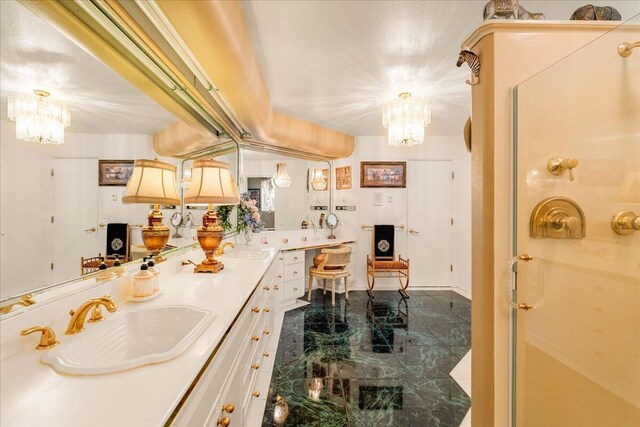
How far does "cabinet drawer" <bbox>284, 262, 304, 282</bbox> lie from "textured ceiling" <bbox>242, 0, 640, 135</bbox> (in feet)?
6.73

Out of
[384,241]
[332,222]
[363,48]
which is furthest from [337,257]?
[363,48]

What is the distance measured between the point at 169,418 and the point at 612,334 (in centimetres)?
177

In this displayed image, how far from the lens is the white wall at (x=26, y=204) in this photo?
Answer: 2.58 feet

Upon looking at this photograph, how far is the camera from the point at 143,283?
47.1 inches

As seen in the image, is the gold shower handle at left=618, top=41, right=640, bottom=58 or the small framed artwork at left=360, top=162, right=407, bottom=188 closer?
the gold shower handle at left=618, top=41, right=640, bottom=58

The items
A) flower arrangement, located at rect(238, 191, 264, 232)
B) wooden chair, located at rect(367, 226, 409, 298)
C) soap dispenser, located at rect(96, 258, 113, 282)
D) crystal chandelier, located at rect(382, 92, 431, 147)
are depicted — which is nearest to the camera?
soap dispenser, located at rect(96, 258, 113, 282)

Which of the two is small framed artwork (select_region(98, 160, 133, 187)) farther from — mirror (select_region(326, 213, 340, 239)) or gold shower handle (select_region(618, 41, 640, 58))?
mirror (select_region(326, 213, 340, 239))

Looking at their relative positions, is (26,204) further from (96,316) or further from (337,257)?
(337,257)

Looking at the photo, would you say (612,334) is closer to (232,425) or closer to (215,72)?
(232,425)

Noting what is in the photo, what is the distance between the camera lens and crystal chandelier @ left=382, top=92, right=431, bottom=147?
2701mm

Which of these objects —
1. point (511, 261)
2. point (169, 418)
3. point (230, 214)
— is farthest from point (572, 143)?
point (230, 214)

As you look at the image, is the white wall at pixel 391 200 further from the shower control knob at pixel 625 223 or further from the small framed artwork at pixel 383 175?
the shower control knob at pixel 625 223

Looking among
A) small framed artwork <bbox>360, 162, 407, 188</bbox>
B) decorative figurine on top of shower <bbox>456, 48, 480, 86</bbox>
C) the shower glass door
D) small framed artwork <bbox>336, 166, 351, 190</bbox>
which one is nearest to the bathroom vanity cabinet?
the shower glass door

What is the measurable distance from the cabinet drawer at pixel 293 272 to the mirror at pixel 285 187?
25.5 inches
